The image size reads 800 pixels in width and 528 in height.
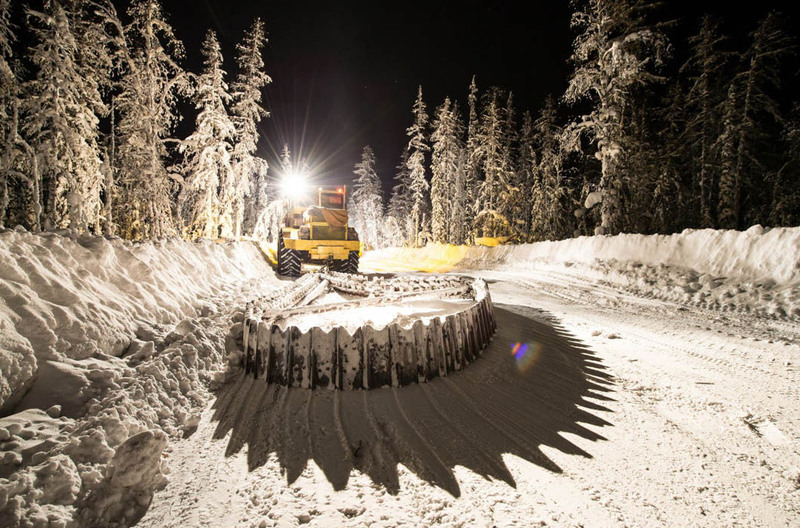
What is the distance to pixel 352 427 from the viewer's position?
2.65 m

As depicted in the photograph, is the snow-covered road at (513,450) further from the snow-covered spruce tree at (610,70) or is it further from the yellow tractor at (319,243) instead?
the snow-covered spruce tree at (610,70)

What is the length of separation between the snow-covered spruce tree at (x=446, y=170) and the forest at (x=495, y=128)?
3.68 m

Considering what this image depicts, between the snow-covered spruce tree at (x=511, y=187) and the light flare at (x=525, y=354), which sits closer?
the light flare at (x=525, y=354)

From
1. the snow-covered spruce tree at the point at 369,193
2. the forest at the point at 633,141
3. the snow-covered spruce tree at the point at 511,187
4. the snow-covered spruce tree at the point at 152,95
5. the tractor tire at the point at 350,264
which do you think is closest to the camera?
the tractor tire at the point at 350,264

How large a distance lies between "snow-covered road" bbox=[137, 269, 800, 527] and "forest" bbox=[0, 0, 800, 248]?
1259 centimetres

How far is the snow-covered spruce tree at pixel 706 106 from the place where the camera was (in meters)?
19.8

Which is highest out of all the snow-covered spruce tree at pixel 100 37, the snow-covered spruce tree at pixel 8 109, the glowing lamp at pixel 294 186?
the snow-covered spruce tree at pixel 100 37

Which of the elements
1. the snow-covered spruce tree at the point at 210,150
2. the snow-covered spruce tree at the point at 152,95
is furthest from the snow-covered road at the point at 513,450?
the snow-covered spruce tree at the point at 210,150

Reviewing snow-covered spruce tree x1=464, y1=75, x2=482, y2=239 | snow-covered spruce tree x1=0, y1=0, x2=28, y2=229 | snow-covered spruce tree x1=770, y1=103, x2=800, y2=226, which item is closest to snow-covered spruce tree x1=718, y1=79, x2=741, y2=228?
snow-covered spruce tree x1=770, y1=103, x2=800, y2=226

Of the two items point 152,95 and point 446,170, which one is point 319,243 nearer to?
point 152,95

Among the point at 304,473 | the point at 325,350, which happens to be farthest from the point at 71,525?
the point at 325,350

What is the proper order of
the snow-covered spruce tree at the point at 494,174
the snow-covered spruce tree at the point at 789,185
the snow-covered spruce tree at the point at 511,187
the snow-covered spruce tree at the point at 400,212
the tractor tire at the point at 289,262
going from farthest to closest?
the snow-covered spruce tree at the point at 400,212, the snow-covered spruce tree at the point at 511,187, the snow-covered spruce tree at the point at 494,174, the snow-covered spruce tree at the point at 789,185, the tractor tire at the point at 289,262

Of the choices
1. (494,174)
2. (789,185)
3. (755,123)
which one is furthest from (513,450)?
(494,174)

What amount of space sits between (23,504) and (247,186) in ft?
81.7
